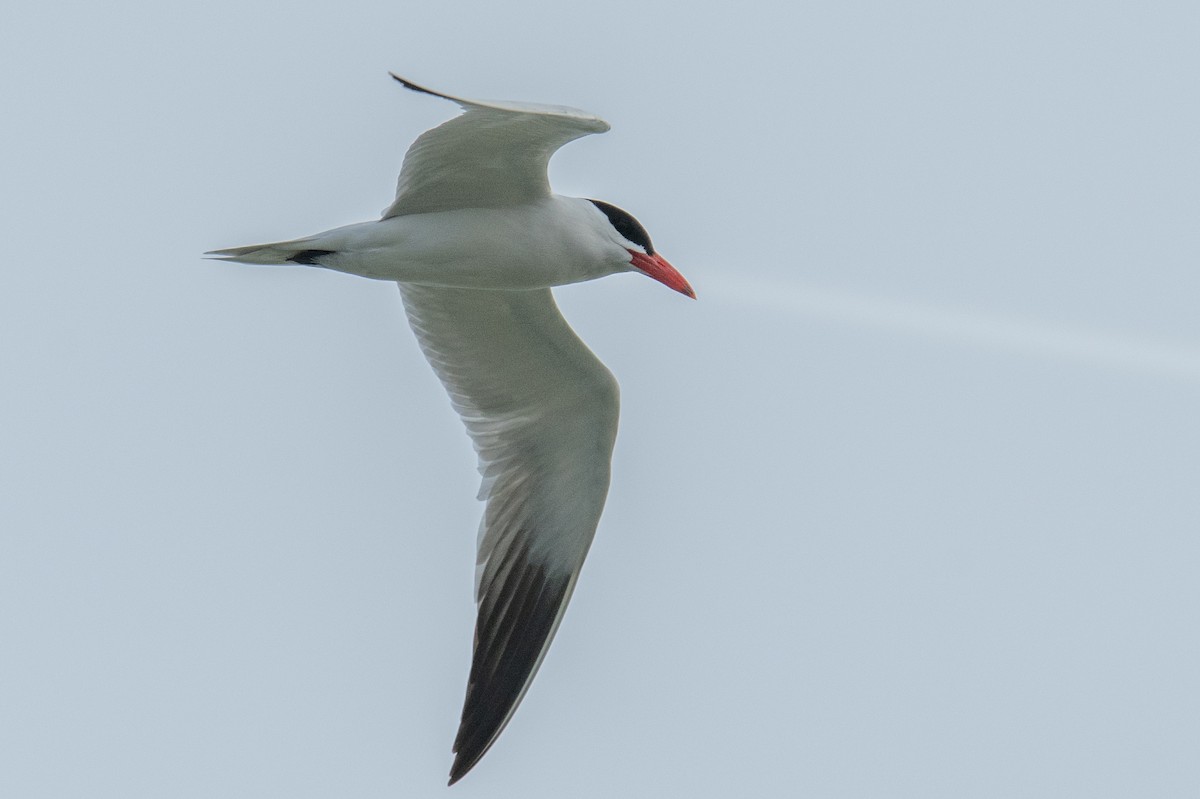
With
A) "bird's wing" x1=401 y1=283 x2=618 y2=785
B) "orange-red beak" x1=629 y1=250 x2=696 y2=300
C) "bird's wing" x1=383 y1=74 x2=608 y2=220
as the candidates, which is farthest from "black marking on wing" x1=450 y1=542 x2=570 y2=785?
"bird's wing" x1=383 y1=74 x2=608 y2=220

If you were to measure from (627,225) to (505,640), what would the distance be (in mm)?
2592

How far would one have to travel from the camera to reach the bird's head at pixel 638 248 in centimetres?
893

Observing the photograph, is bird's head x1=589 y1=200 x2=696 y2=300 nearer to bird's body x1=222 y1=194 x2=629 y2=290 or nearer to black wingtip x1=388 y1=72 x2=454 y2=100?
bird's body x1=222 y1=194 x2=629 y2=290

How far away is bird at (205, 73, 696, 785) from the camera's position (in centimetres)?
845

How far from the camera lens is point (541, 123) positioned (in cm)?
783

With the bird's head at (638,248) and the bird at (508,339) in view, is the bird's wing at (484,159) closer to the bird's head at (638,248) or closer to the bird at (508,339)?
the bird at (508,339)

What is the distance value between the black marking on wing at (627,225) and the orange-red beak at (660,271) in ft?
0.16

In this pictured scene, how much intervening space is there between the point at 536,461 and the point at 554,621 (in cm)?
97

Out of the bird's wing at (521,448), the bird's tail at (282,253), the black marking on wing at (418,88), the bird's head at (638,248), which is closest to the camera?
the black marking on wing at (418,88)

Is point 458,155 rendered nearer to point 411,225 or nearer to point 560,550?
point 411,225

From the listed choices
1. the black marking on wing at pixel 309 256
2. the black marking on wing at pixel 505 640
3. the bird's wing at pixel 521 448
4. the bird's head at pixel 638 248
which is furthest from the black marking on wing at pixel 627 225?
the black marking on wing at pixel 505 640

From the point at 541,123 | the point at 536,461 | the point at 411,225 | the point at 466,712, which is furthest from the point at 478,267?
the point at 466,712

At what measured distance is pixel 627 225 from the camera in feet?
29.3

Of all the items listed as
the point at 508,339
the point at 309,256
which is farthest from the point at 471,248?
the point at 508,339
